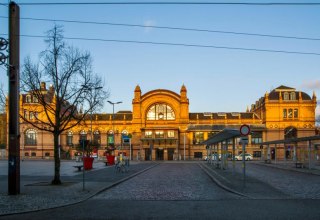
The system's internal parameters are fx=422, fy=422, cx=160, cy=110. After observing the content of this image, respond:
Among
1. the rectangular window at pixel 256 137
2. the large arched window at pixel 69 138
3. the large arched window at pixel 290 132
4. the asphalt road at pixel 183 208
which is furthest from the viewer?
the large arched window at pixel 69 138

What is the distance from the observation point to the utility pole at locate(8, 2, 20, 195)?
17.5 meters

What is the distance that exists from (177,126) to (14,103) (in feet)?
243

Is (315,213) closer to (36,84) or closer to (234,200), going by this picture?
(234,200)

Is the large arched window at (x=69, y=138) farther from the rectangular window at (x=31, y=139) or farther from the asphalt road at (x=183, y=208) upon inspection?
the asphalt road at (x=183, y=208)

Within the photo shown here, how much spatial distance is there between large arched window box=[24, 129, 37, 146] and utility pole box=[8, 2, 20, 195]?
79282 mm

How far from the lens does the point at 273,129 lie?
89250 mm

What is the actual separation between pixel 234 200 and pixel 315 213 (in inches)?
156

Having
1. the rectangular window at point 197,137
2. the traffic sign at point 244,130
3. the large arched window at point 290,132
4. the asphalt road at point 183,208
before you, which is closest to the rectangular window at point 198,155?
the rectangular window at point 197,137

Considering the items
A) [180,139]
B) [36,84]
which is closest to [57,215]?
[36,84]

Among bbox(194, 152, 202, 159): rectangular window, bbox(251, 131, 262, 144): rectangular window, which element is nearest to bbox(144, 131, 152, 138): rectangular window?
bbox(194, 152, 202, 159): rectangular window

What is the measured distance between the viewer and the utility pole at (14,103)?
17.5 meters

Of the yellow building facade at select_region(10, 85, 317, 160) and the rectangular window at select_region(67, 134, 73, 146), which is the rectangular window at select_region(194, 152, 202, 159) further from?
the rectangular window at select_region(67, 134, 73, 146)

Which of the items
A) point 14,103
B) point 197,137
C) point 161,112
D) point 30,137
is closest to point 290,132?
point 197,137

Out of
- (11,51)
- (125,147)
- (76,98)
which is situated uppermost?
(11,51)
